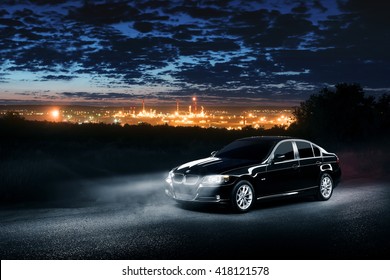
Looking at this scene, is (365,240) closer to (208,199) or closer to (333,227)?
(333,227)

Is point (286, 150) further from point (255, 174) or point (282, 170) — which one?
point (255, 174)

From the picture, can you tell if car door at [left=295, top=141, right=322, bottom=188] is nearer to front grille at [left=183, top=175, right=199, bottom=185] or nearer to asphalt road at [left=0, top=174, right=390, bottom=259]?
asphalt road at [left=0, top=174, right=390, bottom=259]

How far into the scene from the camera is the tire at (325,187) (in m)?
12.2

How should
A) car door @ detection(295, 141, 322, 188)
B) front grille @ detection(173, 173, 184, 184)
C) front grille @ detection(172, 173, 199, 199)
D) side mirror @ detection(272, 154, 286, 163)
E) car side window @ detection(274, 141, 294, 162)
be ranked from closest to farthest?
front grille @ detection(172, 173, 199, 199) → front grille @ detection(173, 173, 184, 184) → side mirror @ detection(272, 154, 286, 163) → car side window @ detection(274, 141, 294, 162) → car door @ detection(295, 141, 322, 188)

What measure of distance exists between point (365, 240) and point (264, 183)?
3.32m

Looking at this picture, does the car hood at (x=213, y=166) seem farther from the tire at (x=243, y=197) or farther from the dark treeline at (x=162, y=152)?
the dark treeline at (x=162, y=152)

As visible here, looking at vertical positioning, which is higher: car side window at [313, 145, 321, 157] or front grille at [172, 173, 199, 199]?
car side window at [313, 145, 321, 157]

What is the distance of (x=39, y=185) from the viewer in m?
14.5

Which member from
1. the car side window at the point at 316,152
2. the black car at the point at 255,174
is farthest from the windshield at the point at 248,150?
the car side window at the point at 316,152

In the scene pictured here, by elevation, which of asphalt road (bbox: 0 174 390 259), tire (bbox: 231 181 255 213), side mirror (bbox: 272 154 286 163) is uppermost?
side mirror (bbox: 272 154 286 163)

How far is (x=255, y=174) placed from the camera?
10805 millimetres

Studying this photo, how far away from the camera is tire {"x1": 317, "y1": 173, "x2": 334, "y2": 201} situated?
12.2 m

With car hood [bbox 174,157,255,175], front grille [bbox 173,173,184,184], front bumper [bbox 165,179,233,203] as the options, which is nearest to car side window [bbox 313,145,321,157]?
car hood [bbox 174,157,255,175]

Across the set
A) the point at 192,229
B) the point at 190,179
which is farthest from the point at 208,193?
the point at 192,229
